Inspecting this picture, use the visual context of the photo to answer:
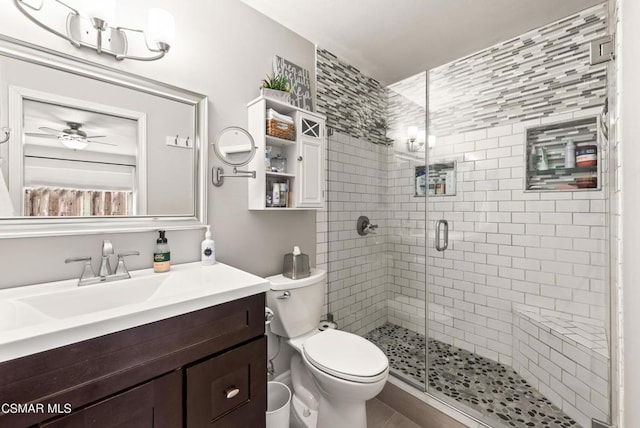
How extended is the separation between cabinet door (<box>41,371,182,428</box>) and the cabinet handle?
0.50 ft

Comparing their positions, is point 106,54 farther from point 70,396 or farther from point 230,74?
point 70,396

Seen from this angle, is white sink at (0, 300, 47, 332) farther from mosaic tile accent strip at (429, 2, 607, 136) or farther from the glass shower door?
mosaic tile accent strip at (429, 2, 607, 136)

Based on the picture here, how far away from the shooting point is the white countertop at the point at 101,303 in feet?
2.05

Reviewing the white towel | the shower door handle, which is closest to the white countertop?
the white towel

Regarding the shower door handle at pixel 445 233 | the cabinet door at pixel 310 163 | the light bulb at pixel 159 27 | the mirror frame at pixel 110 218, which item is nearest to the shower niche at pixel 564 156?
the shower door handle at pixel 445 233

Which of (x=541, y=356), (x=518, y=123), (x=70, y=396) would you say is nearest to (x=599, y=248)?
(x=541, y=356)

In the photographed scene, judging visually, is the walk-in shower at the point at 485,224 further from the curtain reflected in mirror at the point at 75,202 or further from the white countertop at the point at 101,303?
the curtain reflected in mirror at the point at 75,202

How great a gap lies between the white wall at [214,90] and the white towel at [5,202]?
0.09 meters

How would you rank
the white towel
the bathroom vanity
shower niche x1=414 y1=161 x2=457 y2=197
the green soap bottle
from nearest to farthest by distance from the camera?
the bathroom vanity
the white towel
the green soap bottle
shower niche x1=414 y1=161 x2=457 y2=197

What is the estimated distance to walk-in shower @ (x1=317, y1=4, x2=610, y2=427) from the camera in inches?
65.6

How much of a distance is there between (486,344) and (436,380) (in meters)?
0.60

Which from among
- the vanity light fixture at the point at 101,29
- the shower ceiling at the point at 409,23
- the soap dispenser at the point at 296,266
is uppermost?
the shower ceiling at the point at 409,23

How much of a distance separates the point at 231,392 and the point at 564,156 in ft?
Result: 7.90

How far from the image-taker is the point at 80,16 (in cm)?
104
